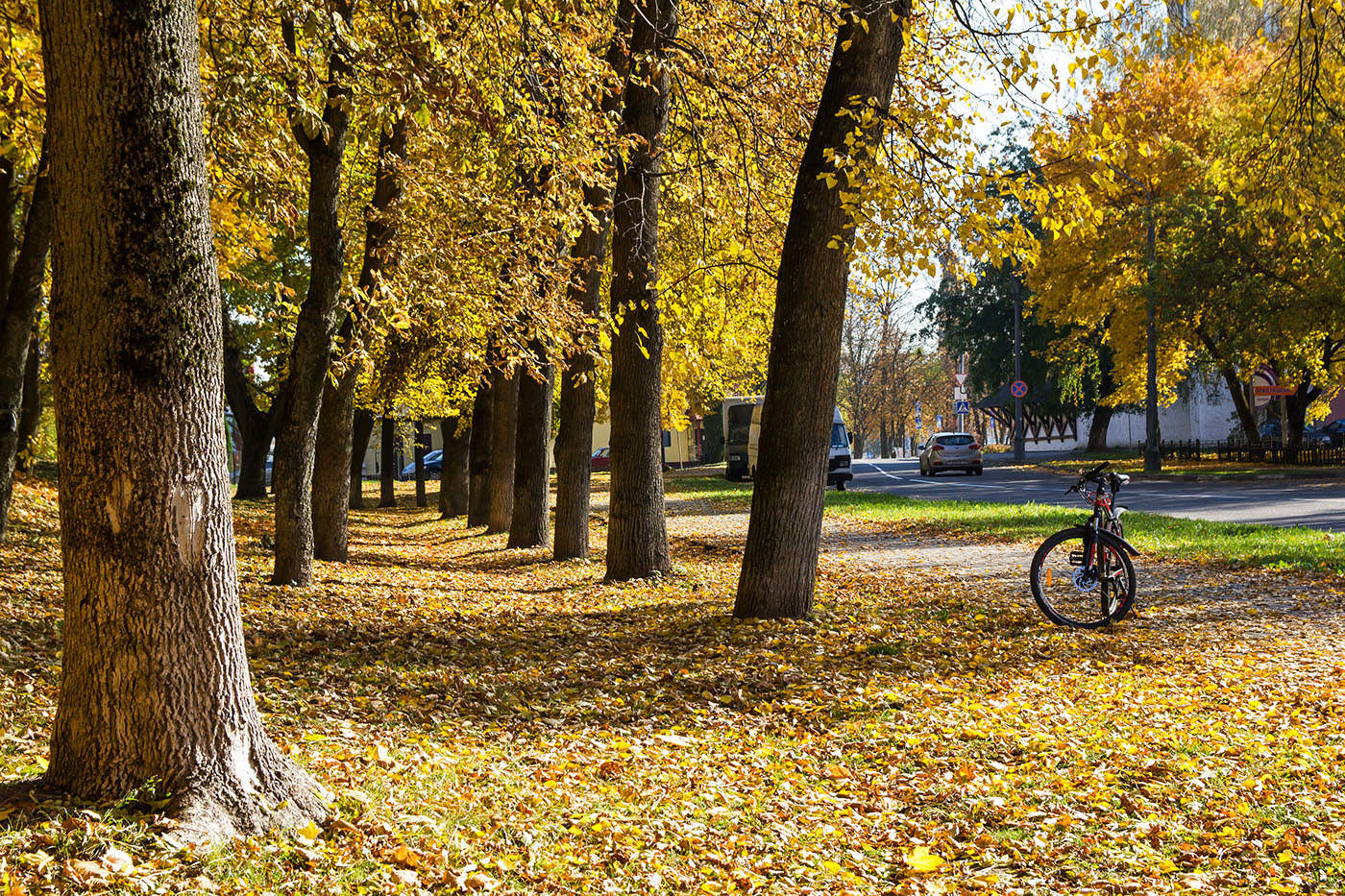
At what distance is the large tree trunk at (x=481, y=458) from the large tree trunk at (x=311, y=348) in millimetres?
9680

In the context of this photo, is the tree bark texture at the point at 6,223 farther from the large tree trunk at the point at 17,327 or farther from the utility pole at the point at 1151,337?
the utility pole at the point at 1151,337

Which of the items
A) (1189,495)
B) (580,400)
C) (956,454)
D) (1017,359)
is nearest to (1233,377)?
(1017,359)

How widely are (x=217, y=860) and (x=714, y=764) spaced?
2.49 metres

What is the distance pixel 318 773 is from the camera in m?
4.61

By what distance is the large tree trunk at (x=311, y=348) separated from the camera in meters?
10.1

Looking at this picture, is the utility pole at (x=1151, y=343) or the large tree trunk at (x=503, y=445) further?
the utility pole at (x=1151, y=343)

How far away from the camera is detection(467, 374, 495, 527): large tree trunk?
67.4 ft

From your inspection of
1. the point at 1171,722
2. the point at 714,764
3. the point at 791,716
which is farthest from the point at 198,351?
the point at 1171,722

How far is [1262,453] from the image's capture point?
113ft

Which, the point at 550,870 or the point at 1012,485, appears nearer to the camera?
the point at 550,870

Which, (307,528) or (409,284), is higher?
(409,284)

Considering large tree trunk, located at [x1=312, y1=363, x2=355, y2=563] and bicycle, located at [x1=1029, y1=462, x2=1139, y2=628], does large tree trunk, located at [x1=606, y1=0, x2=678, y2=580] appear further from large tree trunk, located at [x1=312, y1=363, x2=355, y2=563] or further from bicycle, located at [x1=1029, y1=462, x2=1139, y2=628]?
bicycle, located at [x1=1029, y1=462, x2=1139, y2=628]

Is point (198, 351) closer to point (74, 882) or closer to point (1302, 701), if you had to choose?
point (74, 882)

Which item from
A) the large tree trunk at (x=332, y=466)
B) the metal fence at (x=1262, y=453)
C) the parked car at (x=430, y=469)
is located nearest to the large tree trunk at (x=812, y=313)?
the large tree trunk at (x=332, y=466)
